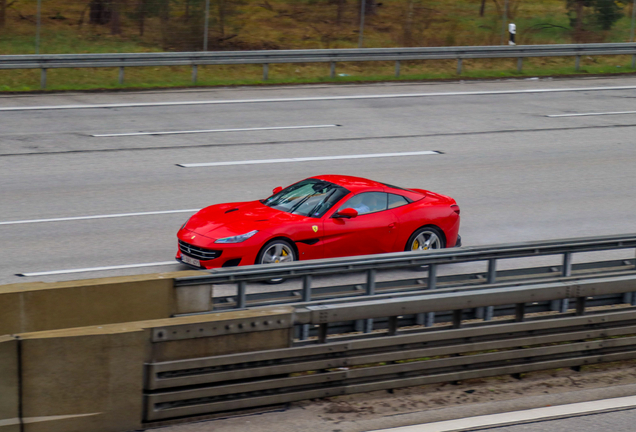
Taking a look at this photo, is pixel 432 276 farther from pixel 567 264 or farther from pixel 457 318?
pixel 567 264

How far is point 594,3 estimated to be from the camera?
30.7 metres

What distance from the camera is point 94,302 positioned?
24.1ft

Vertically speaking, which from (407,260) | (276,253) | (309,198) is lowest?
(276,253)

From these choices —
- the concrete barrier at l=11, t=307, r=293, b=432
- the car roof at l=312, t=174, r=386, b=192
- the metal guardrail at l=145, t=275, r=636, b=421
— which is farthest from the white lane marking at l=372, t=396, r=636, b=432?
the car roof at l=312, t=174, r=386, b=192

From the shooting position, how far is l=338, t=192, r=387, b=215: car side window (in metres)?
11.2

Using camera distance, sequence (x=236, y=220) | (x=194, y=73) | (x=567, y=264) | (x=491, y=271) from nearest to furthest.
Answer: (x=491, y=271) → (x=567, y=264) → (x=236, y=220) → (x=194, y=73)

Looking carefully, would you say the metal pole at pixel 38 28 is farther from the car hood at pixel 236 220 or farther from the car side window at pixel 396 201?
the car side window at pixel 396 201

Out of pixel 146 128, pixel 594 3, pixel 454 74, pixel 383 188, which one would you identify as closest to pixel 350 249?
pixel 383 188

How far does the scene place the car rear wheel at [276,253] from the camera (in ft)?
34.3

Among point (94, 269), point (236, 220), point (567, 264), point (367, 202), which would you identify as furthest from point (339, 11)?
point (567, 264)

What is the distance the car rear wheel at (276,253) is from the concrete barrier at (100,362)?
375cm

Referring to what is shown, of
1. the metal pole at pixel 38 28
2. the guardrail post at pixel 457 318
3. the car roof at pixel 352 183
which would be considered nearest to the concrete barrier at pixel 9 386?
the guardrail post at pixel 457 318

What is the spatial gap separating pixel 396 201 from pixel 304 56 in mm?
15142

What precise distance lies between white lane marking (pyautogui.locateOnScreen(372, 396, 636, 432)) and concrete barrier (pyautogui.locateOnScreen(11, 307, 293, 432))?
5.08ft
